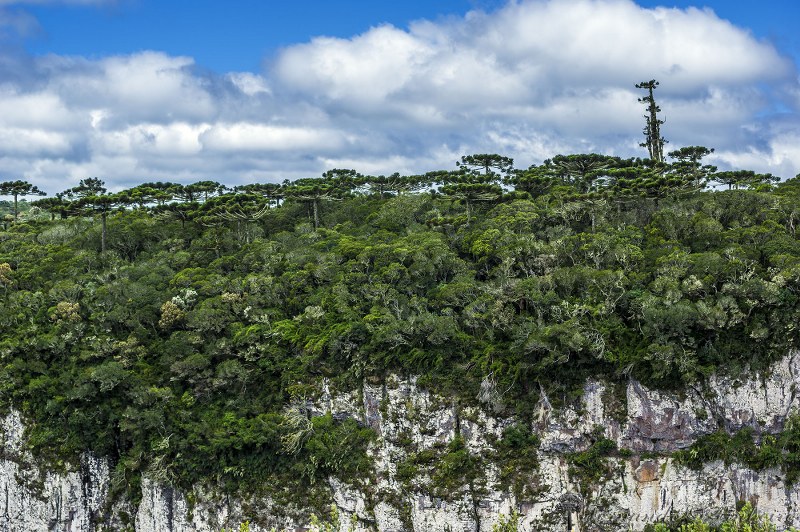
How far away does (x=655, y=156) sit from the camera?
206 feet

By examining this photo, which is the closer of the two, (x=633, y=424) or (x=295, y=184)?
(x=633, y=424)

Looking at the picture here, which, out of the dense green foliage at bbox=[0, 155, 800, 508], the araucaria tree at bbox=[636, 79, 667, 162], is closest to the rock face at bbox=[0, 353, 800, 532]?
the dense green foliage at bbox=[0, 155, 800, 508]

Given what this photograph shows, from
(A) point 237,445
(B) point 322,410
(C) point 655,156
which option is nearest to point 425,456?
(B) point 322,410

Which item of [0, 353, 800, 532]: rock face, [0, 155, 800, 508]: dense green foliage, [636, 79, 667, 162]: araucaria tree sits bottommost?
[0, 353, 800, 532]: rock face

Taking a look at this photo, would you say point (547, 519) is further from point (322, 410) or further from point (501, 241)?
point (501, 241)

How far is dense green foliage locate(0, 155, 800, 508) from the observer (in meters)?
34.7

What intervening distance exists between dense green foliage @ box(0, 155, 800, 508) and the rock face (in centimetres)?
87

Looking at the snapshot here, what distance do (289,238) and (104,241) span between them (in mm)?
15744

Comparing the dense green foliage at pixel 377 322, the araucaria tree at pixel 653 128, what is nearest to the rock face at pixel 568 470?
the dense green foliage at pixel 377 322

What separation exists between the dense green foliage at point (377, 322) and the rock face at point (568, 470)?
0.87 metres

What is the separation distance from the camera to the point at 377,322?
38.2m

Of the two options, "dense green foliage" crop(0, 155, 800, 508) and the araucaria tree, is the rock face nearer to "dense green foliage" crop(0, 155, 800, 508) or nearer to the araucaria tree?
"dense green foliage" crop(0, 155, 800, 508)

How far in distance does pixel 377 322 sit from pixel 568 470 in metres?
13.0

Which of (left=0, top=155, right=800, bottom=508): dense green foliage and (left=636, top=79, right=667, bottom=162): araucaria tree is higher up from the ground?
(left=636, top=79, right=667, bottom=162): araucaria tree
